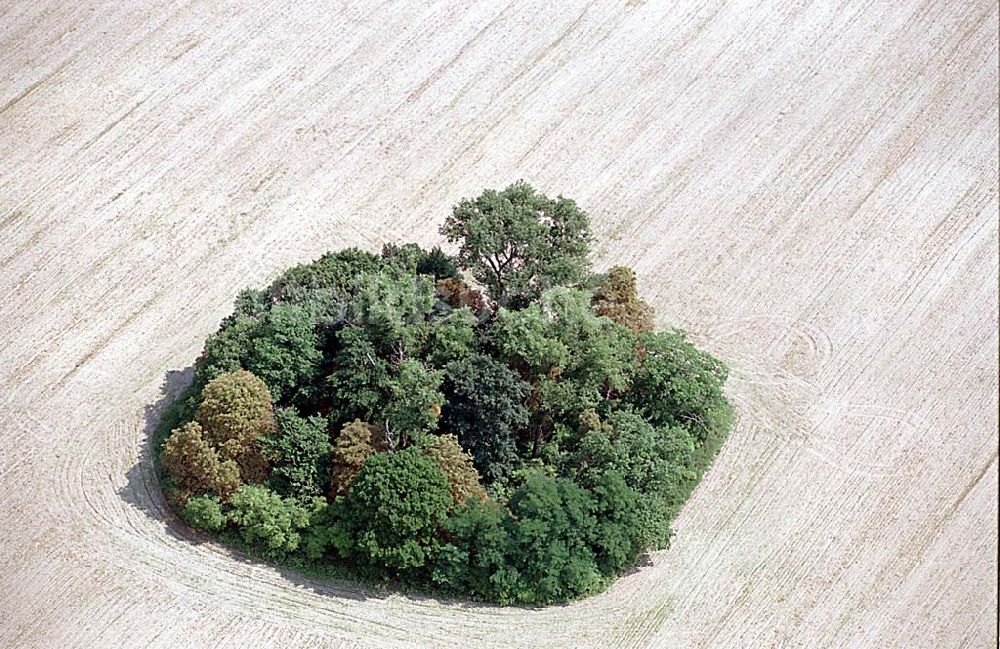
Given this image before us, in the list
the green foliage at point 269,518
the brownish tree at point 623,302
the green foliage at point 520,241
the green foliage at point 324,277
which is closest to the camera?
the green foliage at point 269,518

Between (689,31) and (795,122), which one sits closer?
(795,122)

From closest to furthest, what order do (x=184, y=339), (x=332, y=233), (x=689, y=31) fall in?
(x=184, y=339) < (x=332, y=233) < (x=689, y=31)

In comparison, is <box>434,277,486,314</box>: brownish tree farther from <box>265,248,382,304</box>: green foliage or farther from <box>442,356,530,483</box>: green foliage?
<box>442,356,530,483</box>: green foliage

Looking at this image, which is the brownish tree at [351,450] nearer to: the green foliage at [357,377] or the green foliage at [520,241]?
the green foliage at [357,377]

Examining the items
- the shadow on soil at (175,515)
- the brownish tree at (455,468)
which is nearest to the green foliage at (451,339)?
the brownish tree at (455,468)

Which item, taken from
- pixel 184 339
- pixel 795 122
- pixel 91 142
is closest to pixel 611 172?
pixel 795 122

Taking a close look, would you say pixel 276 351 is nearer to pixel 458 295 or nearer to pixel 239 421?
pixel 239 421

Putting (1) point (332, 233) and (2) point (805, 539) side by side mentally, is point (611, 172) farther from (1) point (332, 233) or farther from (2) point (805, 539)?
(2) point (805, 539)
